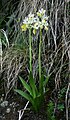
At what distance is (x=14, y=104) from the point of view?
1.94 metres

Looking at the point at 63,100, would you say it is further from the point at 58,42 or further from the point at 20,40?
the point at 20,40

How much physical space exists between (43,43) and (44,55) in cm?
10

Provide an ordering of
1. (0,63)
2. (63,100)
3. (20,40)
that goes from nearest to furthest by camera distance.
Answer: (63,100) < (0,63) < (20,40)

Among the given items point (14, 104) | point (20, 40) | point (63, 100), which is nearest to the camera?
point (63, 100)

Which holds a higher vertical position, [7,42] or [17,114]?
[7,42]

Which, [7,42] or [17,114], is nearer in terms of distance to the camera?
[17,114]

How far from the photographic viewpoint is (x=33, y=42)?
2.16 m

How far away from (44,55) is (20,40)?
0.97 ft

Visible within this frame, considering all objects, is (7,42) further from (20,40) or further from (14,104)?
(14,104)

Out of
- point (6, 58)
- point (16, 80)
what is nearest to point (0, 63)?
point (6, 58)

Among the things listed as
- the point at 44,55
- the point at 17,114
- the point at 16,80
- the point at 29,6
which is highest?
the point at 29,6

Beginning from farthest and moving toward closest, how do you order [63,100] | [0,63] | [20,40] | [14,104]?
[20,40], [0,63], [14,104], [63,100]

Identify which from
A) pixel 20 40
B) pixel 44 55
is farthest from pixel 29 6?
pixel 44 55

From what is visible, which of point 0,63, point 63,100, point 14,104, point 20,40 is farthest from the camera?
point 20,40
